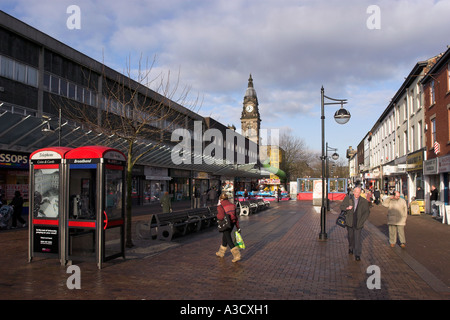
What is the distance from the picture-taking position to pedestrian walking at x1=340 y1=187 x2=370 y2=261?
29.6 ft

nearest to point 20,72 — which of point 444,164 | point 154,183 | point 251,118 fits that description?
point 154,183

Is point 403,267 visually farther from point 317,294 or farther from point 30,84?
point 30,84

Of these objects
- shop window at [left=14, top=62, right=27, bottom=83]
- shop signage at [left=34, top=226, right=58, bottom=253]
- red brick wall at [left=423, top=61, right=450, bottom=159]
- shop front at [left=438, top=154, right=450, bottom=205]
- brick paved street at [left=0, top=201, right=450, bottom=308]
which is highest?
shop window at [left=14, top=62, right=27, bottom=83]

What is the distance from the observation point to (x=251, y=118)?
108062 mm

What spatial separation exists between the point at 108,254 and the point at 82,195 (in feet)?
4.79

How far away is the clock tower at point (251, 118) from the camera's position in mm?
106375

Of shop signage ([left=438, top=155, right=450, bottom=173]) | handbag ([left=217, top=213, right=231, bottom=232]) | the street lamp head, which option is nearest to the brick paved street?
handbag ([left=217, top=213, right=231, bottom=232])

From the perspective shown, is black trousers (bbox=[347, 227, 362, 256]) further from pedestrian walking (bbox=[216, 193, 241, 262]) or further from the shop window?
the shop window

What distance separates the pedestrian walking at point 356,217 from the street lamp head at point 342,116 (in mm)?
3773

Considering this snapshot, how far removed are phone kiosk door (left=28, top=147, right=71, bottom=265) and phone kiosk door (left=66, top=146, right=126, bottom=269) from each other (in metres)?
0.20

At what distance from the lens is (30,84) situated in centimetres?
2219

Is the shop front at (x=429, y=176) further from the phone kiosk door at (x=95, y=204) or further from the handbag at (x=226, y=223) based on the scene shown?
the phone kiosk door at (x=95, y=204)
